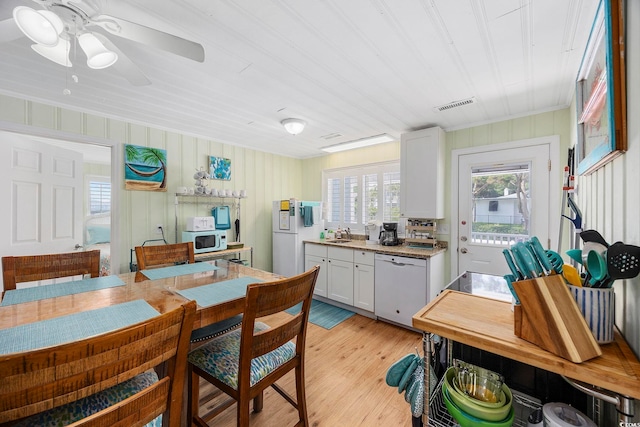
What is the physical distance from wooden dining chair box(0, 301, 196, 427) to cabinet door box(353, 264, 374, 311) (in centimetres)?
251

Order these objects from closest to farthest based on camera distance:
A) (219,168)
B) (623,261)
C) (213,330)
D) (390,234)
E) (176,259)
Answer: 1. (623,261)
2. (213,330)
3. (176,259)
4. (390,234)
5. (219,168)

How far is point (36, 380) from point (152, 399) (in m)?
0.32

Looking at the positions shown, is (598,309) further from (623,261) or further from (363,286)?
(363,286)

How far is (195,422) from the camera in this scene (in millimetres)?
1325

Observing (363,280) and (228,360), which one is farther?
(363,280)

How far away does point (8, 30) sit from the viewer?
1.15m

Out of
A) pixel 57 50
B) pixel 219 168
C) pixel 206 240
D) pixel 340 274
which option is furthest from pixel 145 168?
pixel 340 274

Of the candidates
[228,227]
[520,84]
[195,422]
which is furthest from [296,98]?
[195,422]

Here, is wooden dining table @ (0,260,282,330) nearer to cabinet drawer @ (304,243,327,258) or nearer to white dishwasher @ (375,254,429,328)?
white dishwasher @ (375,254,429,328)

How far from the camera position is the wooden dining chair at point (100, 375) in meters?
0.58

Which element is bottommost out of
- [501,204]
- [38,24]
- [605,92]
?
[501,204]

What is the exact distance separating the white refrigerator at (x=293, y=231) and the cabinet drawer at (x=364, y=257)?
99 centimetres

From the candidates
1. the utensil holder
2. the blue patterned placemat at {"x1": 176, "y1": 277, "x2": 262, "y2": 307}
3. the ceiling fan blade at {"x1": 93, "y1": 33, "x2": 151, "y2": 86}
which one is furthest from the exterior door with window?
the utensil holder

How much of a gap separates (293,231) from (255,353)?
9.10 feet
